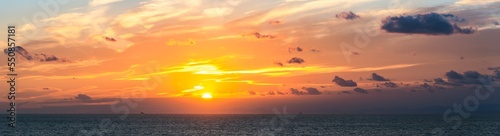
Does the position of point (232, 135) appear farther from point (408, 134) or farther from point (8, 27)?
point (8, 27)

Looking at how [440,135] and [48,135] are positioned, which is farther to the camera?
[48,135]

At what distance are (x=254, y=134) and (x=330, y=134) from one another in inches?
991

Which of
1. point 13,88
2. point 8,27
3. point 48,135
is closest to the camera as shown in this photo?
point 8,27

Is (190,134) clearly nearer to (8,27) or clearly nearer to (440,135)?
(440,135)

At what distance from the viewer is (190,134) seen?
593 feet

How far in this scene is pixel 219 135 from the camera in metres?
175

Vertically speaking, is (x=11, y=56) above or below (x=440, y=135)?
above

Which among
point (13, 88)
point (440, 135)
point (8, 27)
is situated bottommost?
point (440, 135)

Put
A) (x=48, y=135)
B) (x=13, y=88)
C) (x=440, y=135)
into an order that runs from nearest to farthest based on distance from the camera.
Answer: (x=13, y=88) < (x=440, y=135) < (x=48, y=135)


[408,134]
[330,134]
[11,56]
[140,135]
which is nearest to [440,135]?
[408,134]

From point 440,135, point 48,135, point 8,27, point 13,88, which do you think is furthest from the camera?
point 48,135

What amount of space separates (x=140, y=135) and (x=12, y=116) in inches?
3484

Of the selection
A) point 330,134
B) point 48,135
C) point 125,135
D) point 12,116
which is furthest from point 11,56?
point 330,134

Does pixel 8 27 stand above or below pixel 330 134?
above
